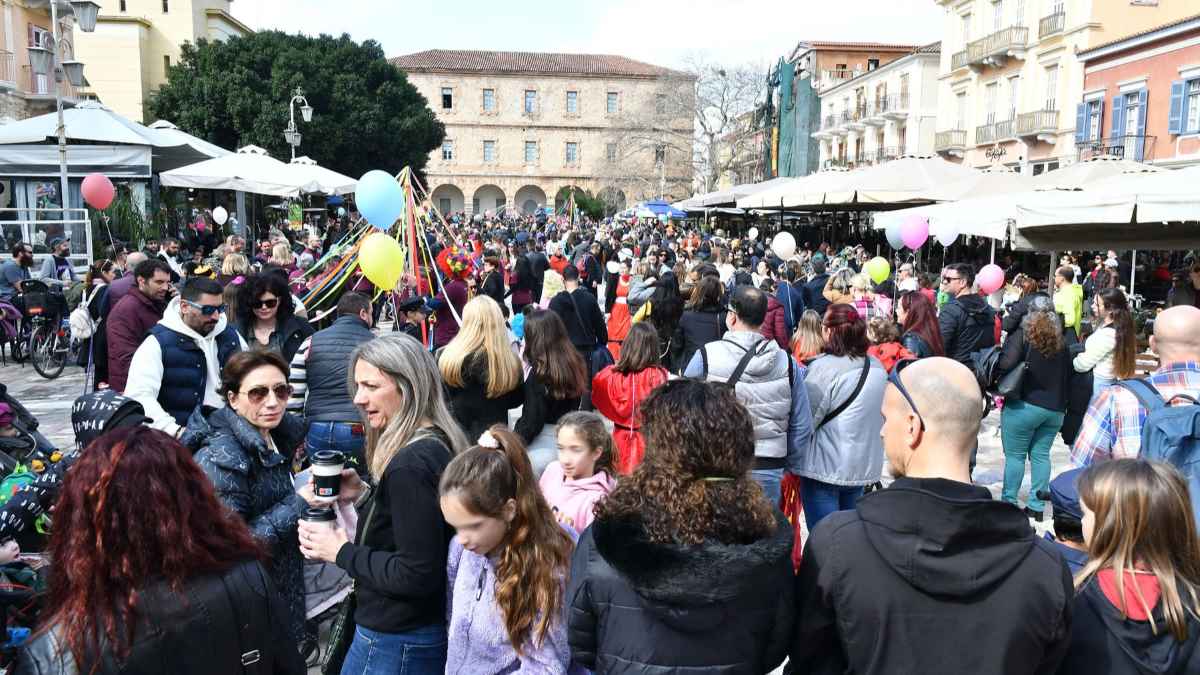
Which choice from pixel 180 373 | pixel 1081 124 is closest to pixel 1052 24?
pixel 1081 124

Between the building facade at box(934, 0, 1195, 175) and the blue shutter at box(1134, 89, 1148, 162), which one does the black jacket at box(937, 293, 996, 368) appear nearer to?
the blue shutter at box(1134, 89, 1148, 162)

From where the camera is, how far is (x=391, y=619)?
2.34m

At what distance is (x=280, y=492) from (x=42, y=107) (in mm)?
31390

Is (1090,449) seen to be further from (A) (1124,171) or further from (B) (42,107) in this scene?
(B) (42,107)

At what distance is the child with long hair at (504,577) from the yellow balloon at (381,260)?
14.7 feet

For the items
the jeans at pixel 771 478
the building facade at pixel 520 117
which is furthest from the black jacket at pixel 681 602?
the building facade at pixel 520 117

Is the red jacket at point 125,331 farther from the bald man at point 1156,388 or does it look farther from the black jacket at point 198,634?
the bald man at point 1156,388

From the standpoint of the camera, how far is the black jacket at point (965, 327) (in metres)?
6.93

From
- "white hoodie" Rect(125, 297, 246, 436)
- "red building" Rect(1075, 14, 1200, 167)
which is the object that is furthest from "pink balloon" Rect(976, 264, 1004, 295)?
"red building" Rect(1075, 14, 1200, 167)

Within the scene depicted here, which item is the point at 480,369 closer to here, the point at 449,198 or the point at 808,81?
the point at 808,81

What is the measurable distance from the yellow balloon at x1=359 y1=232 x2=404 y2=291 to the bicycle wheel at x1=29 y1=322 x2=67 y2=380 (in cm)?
579

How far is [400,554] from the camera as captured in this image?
228 cm

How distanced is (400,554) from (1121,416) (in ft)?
8.29

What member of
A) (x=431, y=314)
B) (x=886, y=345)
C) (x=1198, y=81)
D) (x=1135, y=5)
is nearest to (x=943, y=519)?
Answer: (x=886, y=345)
